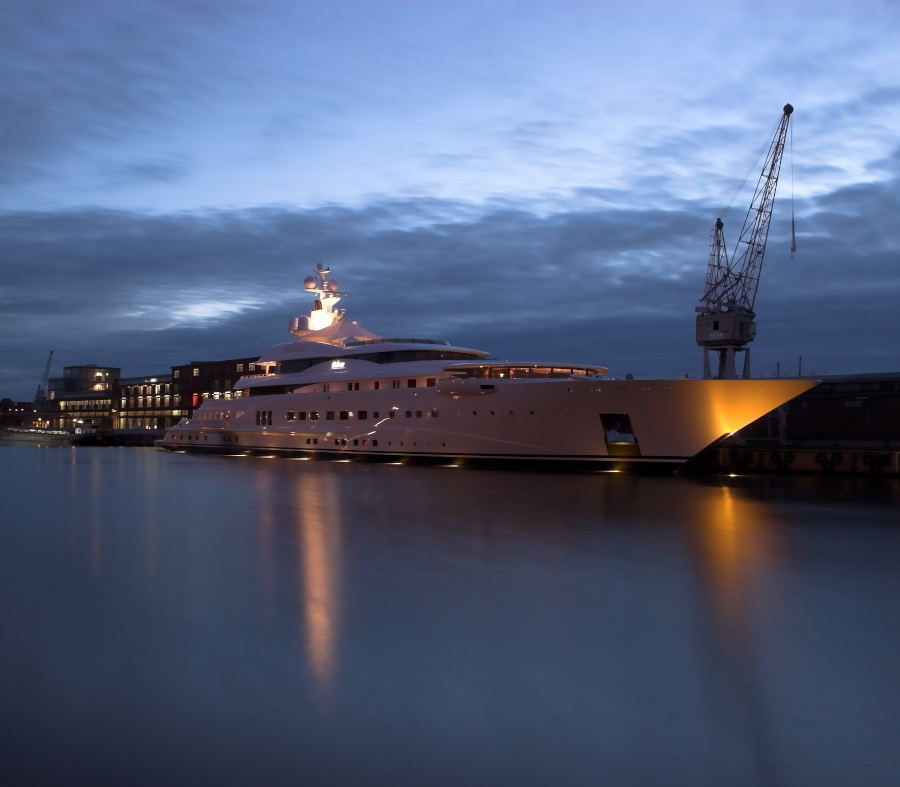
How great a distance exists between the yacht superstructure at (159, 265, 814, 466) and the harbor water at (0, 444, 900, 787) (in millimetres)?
9122

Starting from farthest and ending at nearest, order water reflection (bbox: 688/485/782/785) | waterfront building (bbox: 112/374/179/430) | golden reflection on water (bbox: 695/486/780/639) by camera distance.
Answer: waterfront building (bbox: 112/374/179/430), golden reflection on water (bbox: 695/486/780/639), water reflection (bbox: 688/485/782/785)

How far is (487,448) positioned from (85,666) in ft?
75.2

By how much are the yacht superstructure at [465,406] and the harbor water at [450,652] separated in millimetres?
9122

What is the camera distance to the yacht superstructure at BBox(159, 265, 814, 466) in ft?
87.8

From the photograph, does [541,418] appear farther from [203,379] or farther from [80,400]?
[80,400]

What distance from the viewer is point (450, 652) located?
836 cm

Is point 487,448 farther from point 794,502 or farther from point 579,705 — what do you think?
point 579,705

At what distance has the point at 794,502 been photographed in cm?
2259

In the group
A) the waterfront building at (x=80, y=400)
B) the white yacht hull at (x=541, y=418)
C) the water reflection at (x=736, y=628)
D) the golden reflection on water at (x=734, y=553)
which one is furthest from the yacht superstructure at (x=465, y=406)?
the waterfront building at (x=80, y=400)

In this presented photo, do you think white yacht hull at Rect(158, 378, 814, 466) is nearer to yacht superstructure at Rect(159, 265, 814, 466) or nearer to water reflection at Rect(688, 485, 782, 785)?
yacht superstructure at Rect(159, 265, 814, 466)

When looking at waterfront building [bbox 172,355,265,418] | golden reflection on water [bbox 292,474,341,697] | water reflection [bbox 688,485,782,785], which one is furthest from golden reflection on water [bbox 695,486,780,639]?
waterfront building [bbox 172,355,265,418]

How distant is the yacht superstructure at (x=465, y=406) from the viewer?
2675cm

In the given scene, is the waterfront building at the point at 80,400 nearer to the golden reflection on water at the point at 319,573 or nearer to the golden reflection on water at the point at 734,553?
the golden reflection on water at the point at 319,573

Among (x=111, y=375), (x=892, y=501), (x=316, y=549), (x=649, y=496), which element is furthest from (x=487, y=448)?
(x=111, y=375)
